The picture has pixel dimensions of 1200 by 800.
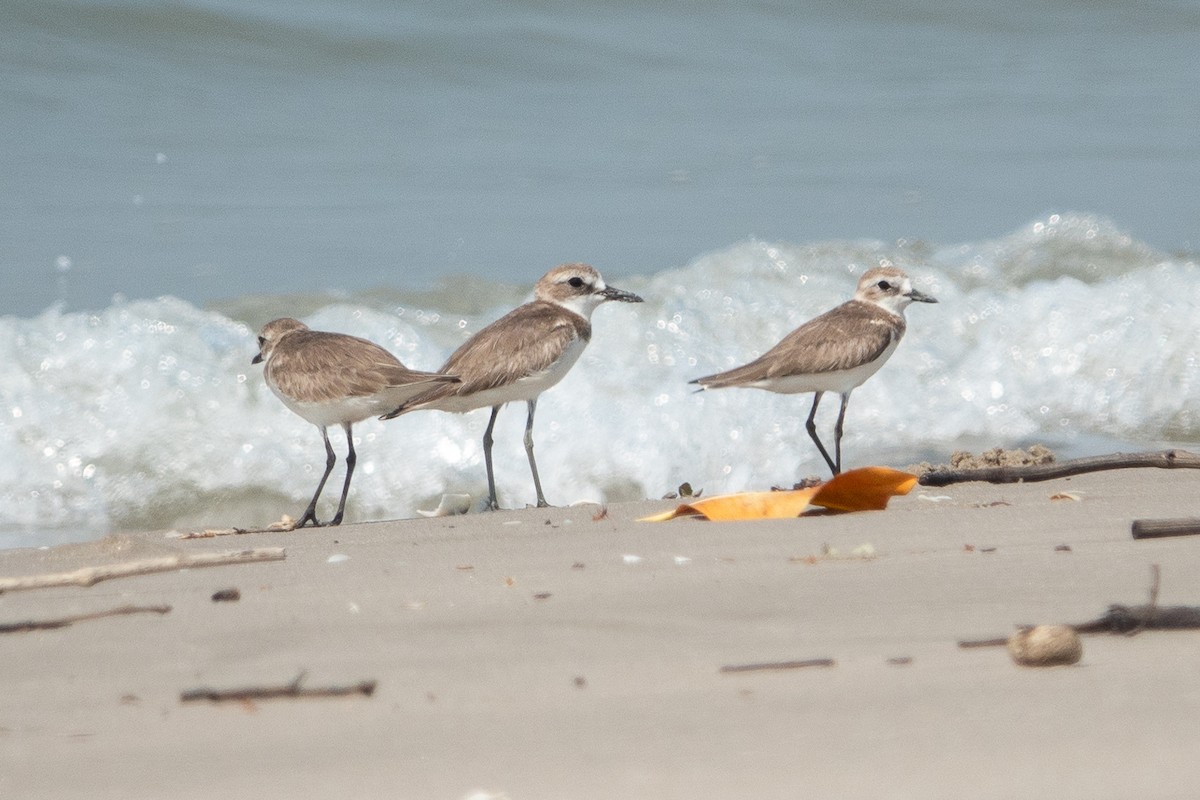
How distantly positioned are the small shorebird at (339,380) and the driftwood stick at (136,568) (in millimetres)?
2132

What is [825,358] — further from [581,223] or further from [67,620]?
[581,223]

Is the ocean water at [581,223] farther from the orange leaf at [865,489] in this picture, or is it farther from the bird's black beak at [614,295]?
the orange leaf at [865,489]

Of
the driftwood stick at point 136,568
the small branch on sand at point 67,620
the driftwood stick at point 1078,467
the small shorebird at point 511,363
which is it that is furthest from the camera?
the small shorebird at point 511,363

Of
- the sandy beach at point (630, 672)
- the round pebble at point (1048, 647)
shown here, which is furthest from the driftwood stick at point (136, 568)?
the round pebble at point (1048, 647)

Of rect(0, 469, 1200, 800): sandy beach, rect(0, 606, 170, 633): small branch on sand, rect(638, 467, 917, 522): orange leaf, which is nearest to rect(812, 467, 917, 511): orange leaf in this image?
rect(638, 467, 917, 522): orange leaf

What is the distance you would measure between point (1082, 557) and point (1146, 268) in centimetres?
776

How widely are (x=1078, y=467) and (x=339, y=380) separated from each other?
10.1 ft

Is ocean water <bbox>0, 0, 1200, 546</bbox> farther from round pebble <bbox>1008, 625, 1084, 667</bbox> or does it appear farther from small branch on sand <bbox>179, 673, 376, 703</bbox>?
Answer: round pebble <bbox>1008, 625, 1084, 667</bbox>

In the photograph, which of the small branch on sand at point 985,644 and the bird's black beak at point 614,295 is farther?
the bird's black beak at point 614,295

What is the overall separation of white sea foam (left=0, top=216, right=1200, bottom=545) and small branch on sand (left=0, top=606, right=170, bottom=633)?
4.01 metres

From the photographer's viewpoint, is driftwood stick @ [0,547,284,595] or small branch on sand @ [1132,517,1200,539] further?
small branch on sand @ [1132,517,1200,539]

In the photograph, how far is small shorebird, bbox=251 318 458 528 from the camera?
6766 mm

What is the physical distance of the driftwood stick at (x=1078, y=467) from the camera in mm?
5371

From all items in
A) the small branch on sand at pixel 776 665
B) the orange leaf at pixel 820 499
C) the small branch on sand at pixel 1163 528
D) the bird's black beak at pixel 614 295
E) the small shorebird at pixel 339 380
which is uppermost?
the bird's black beak at pixel 614 295
